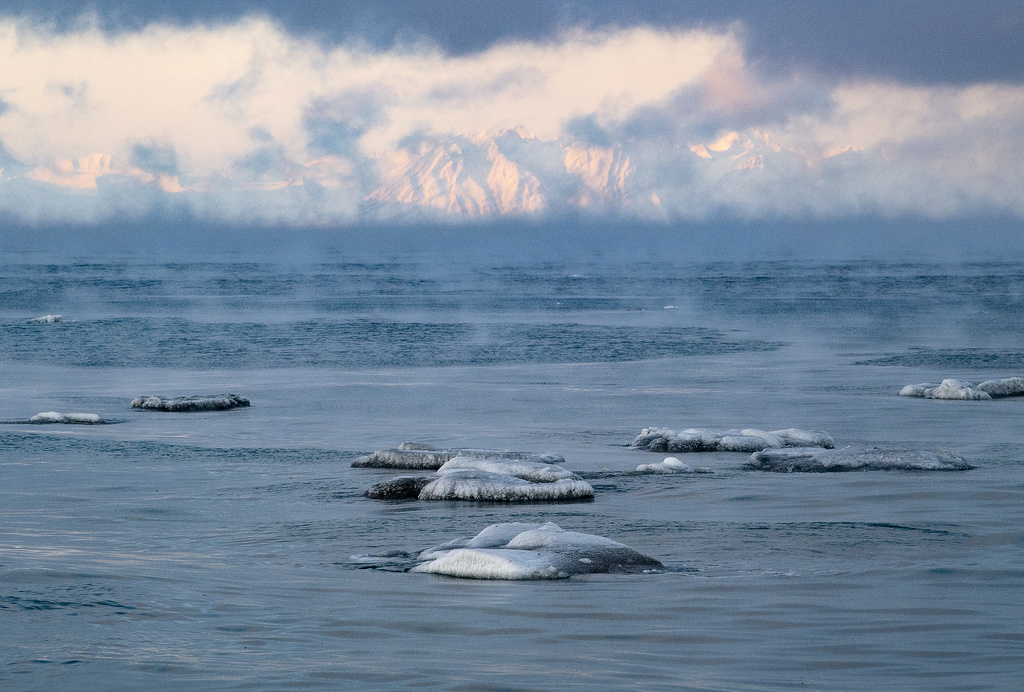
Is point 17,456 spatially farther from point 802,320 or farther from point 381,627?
point 802,320

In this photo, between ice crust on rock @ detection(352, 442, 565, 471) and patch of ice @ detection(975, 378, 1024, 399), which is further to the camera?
patch of ice @ detection(975, 378, 1024, 399)

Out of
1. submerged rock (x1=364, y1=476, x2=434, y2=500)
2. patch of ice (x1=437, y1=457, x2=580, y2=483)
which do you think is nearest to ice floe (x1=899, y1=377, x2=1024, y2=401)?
patch of ice (x1=437, y1=457, x2=580, y2=483)

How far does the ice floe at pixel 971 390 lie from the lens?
21.7 m

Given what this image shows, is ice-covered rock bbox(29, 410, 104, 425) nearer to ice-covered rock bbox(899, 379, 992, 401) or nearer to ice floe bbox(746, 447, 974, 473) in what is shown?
ice floe bbox(746, 447, 974, 473)

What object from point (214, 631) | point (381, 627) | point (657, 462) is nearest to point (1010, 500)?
point (657, 462)

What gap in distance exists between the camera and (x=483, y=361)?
1270 inches

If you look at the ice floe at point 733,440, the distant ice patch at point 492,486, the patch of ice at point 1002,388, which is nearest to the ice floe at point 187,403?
the ice floe at point 733,440

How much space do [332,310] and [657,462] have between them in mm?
47171

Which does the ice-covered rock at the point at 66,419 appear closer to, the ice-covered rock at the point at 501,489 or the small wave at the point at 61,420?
the small wave at the point at 61,420

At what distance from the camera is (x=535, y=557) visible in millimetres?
8867

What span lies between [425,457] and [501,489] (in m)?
2.46

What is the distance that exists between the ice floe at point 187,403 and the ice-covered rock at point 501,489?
31.0ft

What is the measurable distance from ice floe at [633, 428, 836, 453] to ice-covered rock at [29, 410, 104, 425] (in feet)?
28.7

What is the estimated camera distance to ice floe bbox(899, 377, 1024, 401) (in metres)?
21.7
